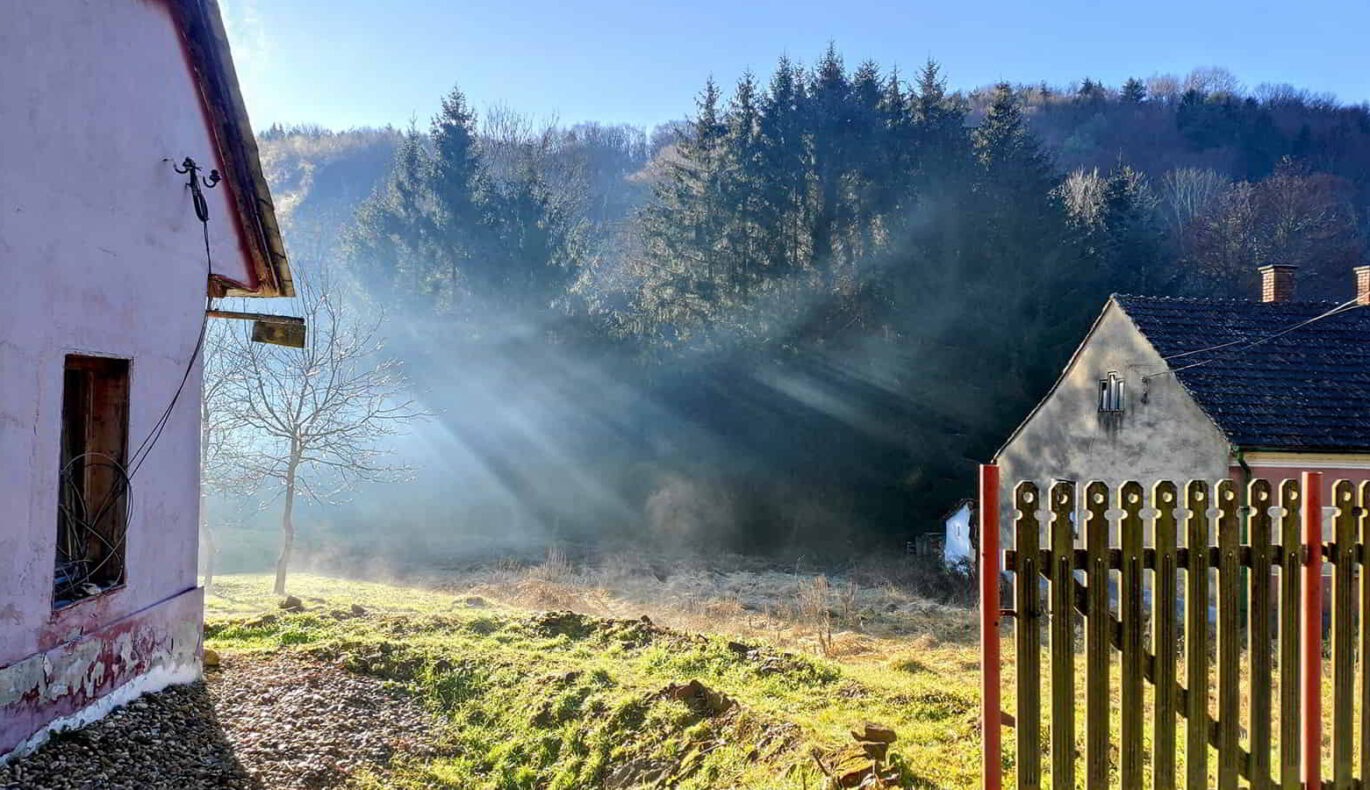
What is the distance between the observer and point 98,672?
5.78m

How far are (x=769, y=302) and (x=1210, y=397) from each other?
14.2 meters

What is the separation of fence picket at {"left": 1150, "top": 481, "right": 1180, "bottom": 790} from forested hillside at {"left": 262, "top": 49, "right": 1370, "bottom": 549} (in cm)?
2222

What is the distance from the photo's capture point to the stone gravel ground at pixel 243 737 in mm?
5156

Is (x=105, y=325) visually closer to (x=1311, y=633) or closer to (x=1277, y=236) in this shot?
(x=1311, y=633)

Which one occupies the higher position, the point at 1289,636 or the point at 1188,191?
the point at 1188,191

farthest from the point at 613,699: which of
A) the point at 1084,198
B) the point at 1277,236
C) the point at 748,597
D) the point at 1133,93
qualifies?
the point at 1133,93

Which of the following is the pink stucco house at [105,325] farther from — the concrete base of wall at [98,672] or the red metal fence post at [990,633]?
the red metal fence post at [990,633]

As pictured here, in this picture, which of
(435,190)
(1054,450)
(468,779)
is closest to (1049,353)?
(1054,450)

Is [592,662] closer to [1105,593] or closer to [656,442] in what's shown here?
[1105,593]

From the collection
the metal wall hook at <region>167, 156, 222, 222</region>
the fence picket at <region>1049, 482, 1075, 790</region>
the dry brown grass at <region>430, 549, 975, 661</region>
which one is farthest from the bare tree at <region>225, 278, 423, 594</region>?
the fence picket at <region>1049, 482, 1075, 790</region>

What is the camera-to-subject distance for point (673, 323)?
28297mm

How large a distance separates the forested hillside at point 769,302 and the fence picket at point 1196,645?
2221 cm

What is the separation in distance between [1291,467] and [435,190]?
25.8 meters

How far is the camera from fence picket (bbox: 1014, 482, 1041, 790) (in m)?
3.44
